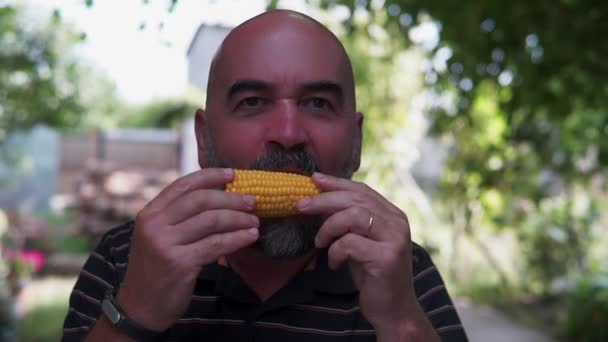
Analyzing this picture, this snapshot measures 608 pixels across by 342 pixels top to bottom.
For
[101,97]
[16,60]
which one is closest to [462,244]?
[101,97]

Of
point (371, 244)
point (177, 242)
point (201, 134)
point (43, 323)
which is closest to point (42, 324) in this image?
point (43, 323)

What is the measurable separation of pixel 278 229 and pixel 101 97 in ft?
30.1

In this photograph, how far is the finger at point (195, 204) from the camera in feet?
3.95

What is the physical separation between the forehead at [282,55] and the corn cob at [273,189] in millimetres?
271

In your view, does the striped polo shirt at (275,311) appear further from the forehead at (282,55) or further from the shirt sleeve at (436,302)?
the forehead at (282,55)

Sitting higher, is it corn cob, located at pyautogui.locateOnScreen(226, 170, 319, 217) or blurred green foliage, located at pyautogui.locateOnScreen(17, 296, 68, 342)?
corn cob, located at pyautogui.locateOnScreen(226, 170, 319, 217)

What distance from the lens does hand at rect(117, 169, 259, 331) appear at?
120 cm

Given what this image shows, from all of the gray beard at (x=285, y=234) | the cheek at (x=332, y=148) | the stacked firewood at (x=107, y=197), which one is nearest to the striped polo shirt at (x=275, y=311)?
the gray beard at (x=285, y=234)

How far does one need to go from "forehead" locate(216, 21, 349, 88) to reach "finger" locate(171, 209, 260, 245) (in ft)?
1.46

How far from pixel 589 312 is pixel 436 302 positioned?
5.68m

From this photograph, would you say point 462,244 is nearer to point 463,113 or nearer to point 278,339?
point 463,113

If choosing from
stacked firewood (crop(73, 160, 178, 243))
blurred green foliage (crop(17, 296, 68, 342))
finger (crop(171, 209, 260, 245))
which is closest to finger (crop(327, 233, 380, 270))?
finger (crop(171, 209, 260, 245))

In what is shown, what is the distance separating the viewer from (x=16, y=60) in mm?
6320

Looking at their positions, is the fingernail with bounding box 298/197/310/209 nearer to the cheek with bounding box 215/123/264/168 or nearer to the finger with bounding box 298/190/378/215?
the finger with bounding box 298/190/378/215
